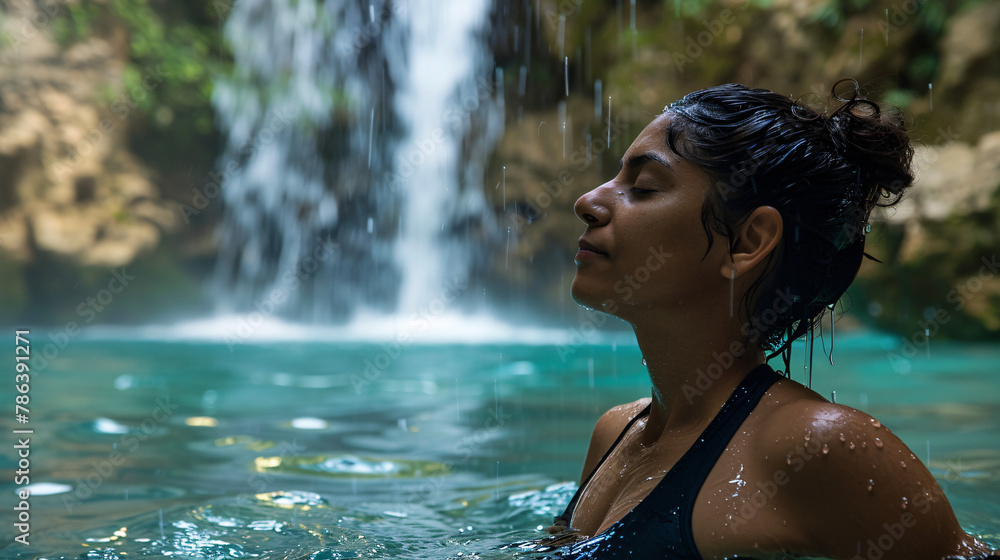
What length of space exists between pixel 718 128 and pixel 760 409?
60cm

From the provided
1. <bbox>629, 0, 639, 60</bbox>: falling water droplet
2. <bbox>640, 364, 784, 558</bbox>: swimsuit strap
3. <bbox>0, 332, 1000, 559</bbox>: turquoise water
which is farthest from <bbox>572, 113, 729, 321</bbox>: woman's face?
<bbox>629, 0, 639, 60</bbox>: falling water droplet

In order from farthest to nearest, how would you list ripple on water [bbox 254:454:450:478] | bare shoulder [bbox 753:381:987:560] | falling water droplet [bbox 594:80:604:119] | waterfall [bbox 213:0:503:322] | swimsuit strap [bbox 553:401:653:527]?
waterfall [bbox 213:0:503:322], falling water droplet [bbox 594:80:604:119], ripple on water [bbox 254:454:450:478], swimsuit strap [bbox 553:401:653:527], bare shoulder [bbox 753:381:987:560]

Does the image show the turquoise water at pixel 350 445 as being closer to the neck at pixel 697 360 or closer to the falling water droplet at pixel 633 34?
the neck at pixel 697 360

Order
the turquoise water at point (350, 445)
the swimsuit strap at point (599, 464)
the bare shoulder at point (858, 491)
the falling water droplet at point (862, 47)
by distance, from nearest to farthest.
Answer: the bare shoulder at point (858, 491) → the swimsuit strap at point (599, 464) → the turquoise water at point (350, 445) → the falling water droplet at point (862, 47)

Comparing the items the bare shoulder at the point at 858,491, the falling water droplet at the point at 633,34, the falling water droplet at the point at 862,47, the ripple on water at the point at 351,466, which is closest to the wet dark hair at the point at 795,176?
the bare shoulder at the point at 858,491

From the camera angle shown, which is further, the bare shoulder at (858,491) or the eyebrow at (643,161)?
the eyebrow at (643,161)

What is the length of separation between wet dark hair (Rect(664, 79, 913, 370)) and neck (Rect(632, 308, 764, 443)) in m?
0.05

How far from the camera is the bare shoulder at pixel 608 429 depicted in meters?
2.20

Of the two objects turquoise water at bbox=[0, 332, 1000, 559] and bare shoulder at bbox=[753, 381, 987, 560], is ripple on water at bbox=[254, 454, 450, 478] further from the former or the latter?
bare shoulder at bbox=[753, 381, 987, 560]

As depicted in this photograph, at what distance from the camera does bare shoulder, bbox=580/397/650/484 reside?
2.20 metres

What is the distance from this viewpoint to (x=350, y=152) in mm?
13914

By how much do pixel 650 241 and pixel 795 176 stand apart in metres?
0.32

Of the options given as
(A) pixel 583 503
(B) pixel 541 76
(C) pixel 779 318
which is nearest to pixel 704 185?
(C) pixel 779 318

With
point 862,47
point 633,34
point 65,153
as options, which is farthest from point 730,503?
point 65,153
